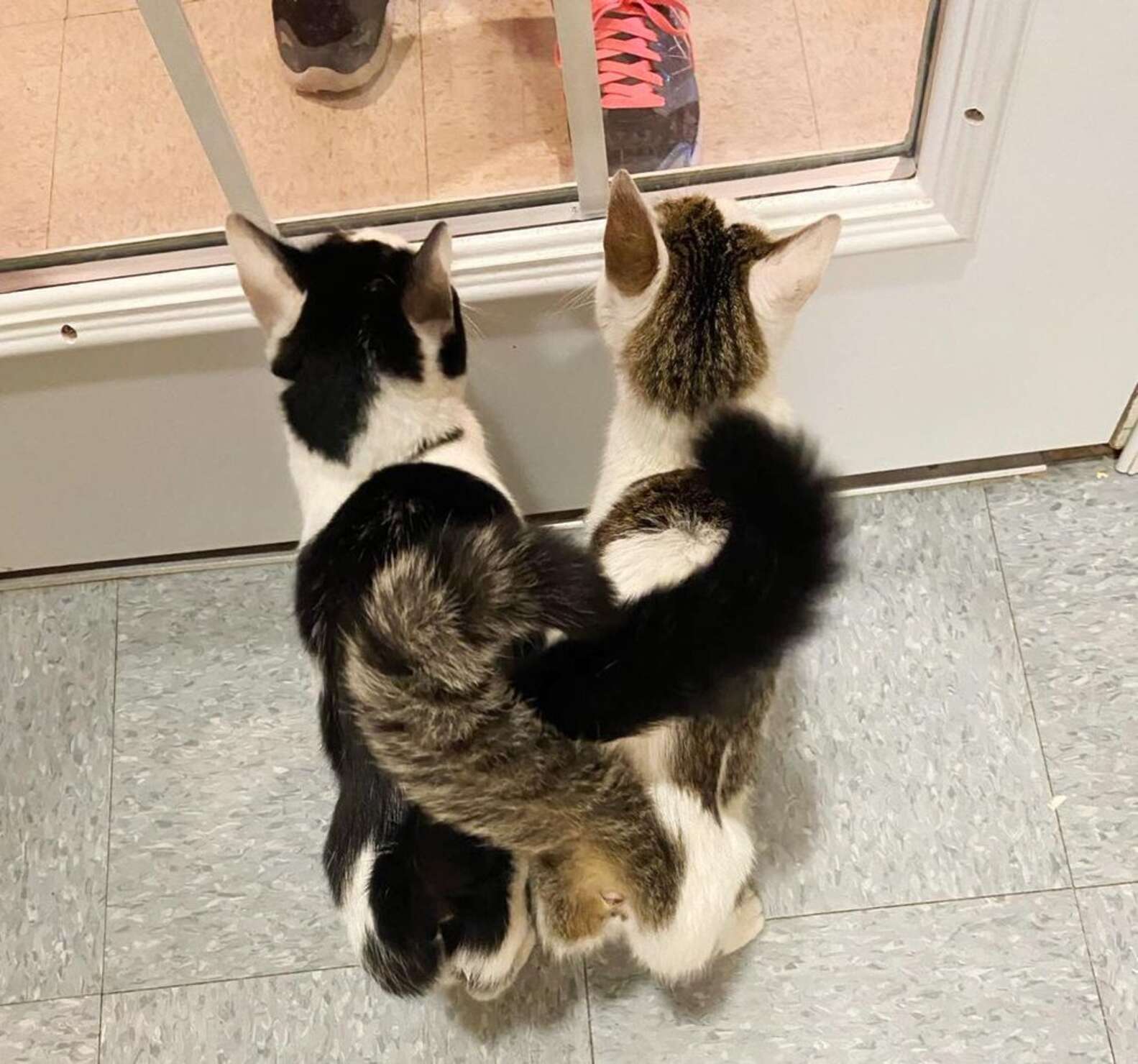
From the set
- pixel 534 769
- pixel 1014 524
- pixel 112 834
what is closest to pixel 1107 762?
pixel 1014 524

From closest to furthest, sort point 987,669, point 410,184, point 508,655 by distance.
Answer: point 508,655
point 410,184
point 987,669

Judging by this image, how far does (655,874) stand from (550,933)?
133 millimetres

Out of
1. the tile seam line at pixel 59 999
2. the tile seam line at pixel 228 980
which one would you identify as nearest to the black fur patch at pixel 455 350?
the tile seam line at pixel 228 980

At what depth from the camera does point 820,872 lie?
3.67ft

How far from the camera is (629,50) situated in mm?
1005

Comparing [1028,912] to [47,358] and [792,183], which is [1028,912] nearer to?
[792,183]

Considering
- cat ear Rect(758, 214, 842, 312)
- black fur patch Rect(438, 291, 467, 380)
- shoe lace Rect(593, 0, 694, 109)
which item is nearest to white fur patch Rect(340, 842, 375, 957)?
black fur patch Rect(438, 291, 467, 380)

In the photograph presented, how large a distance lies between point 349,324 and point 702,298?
27 centimetres

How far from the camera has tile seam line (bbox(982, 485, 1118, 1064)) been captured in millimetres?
1053

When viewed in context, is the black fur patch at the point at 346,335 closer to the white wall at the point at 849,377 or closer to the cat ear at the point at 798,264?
the white wall at the point at 849,377

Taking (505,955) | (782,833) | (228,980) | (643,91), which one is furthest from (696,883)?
(643,91)

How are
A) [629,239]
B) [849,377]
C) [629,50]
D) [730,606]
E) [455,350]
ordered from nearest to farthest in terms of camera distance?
1. [730,606]
2. [629,239]
3. [455,350]
4. [629,50]
5. [849,377]

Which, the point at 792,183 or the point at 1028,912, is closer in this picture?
the point at 792,183

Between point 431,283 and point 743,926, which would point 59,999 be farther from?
point 431,283
